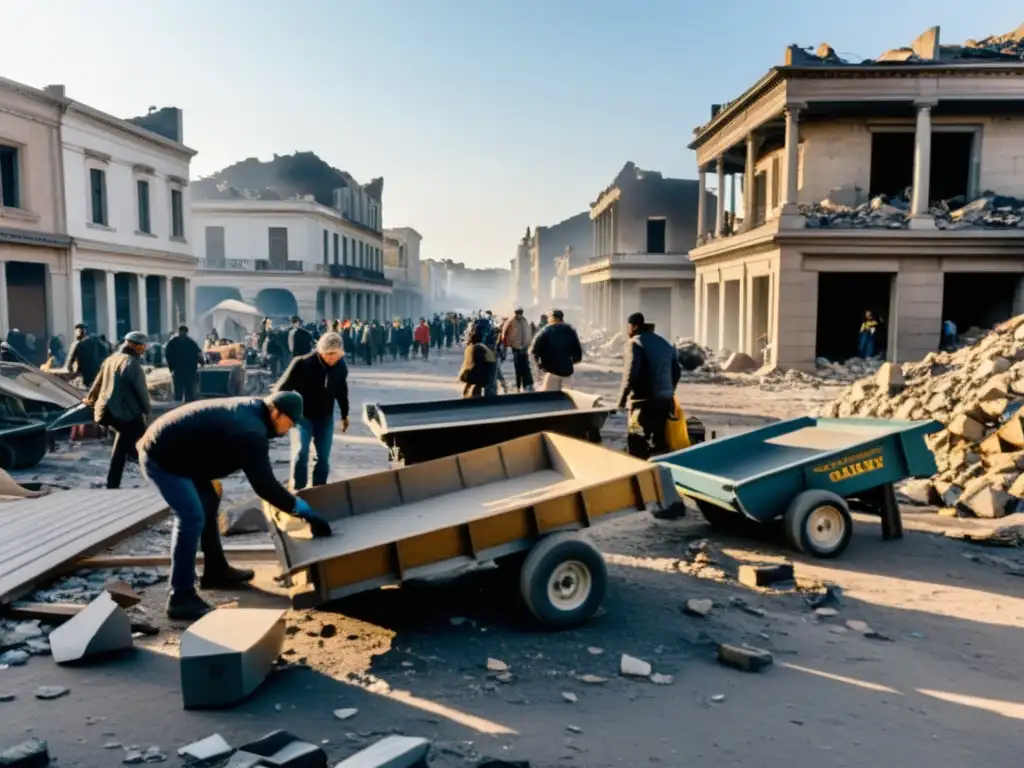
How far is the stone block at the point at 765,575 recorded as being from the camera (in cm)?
650

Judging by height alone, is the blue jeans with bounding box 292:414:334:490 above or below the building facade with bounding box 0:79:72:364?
below

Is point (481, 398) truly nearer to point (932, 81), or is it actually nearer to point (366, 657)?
point (366, 657)

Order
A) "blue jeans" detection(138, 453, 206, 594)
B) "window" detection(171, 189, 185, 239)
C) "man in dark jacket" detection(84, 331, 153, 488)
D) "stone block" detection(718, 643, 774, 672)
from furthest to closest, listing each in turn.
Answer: "window" detection(171, 189, 185, 239)
"man in dark jacket" detection(84, 331, 153, 488)
"blue jeans" detection(138, 453, 206, 594)
"stone block" detection(718, 643, 774, 672)

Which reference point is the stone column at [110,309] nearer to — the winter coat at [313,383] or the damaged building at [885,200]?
the damaged building at [885,200]

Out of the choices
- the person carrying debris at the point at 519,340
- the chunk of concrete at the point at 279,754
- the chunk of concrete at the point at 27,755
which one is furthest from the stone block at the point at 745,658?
the person carrying debris at the point at 519,340

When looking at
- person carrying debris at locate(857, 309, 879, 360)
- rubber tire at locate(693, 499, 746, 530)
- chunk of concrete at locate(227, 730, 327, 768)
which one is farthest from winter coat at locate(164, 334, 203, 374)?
person carrying debris at locate(857, 309, 879, 360)

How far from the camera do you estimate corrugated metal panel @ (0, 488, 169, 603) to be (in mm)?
6152

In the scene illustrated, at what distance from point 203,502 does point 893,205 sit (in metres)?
24.5

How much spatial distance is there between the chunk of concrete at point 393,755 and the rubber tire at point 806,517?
4419mm

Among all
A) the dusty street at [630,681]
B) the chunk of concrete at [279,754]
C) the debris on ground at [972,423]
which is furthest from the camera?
the debris on ground at [972,423]

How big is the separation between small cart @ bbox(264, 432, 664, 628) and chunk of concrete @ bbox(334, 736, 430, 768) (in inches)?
52.8

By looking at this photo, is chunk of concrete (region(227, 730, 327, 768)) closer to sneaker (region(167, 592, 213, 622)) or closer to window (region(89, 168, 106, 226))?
sneaker (region(167, 592, 213, 622))

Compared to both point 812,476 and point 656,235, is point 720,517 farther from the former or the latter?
point 656,235

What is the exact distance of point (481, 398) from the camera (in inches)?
411
